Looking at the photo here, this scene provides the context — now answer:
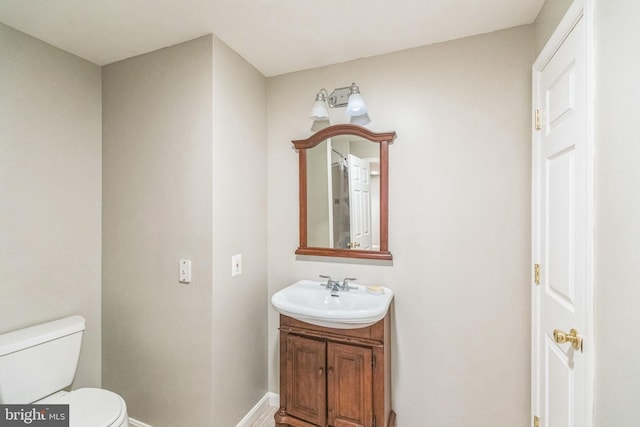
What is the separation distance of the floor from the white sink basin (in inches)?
34.1

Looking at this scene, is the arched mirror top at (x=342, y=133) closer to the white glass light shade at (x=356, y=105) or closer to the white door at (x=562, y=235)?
the white glass light shade at (x=356, y=105)

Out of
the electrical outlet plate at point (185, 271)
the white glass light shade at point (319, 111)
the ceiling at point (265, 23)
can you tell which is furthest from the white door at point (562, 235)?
the electrical outlet plate at point (185, 271)

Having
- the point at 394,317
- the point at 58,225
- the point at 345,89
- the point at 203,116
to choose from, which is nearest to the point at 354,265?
the point at 394,317

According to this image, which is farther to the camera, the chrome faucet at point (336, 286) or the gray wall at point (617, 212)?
the chrome faucet at point (336, 286)

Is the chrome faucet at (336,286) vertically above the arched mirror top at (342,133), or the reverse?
the arched mirror top at (342,133)

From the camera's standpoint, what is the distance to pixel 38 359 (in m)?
1.52

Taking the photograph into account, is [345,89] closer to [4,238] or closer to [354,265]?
[354,265]

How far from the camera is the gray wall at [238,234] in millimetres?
1662

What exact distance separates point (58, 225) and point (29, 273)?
30 cm

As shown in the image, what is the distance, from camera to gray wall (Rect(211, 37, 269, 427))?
1.66m

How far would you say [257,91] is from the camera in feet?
6.70

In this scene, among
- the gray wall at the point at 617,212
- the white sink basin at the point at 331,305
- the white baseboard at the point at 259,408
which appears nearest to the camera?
the gray wall at the point at 617,212

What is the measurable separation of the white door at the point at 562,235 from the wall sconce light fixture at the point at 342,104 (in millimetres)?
916
